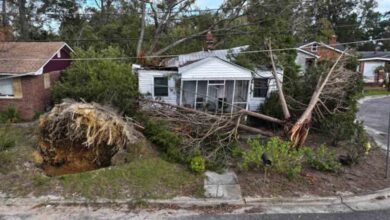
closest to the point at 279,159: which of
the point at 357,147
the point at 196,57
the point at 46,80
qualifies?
the point at 357,147

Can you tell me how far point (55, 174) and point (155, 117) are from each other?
12.0ft

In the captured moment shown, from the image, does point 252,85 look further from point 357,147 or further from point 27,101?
point 27,101

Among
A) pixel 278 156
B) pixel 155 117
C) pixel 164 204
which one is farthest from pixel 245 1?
pixel 164 204

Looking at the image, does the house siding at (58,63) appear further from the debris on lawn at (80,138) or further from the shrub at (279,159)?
the shrub at (279,159)

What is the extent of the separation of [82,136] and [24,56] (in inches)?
365

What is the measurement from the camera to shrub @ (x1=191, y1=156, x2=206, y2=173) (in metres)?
8.28

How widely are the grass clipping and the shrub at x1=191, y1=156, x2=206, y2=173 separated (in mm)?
1893

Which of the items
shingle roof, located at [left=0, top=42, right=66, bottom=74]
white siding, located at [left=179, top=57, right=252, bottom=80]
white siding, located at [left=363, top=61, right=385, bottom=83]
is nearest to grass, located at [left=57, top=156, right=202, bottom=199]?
white siding, located at [left=179, top=57, right=252, bottom=80]

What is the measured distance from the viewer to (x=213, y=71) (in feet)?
47.3

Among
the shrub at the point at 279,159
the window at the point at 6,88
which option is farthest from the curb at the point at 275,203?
the window at the point at 6,88

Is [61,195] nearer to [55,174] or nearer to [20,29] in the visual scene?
[55,174]

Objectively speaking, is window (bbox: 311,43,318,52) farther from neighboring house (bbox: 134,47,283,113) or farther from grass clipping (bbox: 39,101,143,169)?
grass clipping (bbox: 39,101,143,169)

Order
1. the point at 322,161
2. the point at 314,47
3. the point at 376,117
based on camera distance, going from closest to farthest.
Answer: the point at 322,161 < the point at 376,117 < the point at 314,47

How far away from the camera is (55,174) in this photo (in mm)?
8789
